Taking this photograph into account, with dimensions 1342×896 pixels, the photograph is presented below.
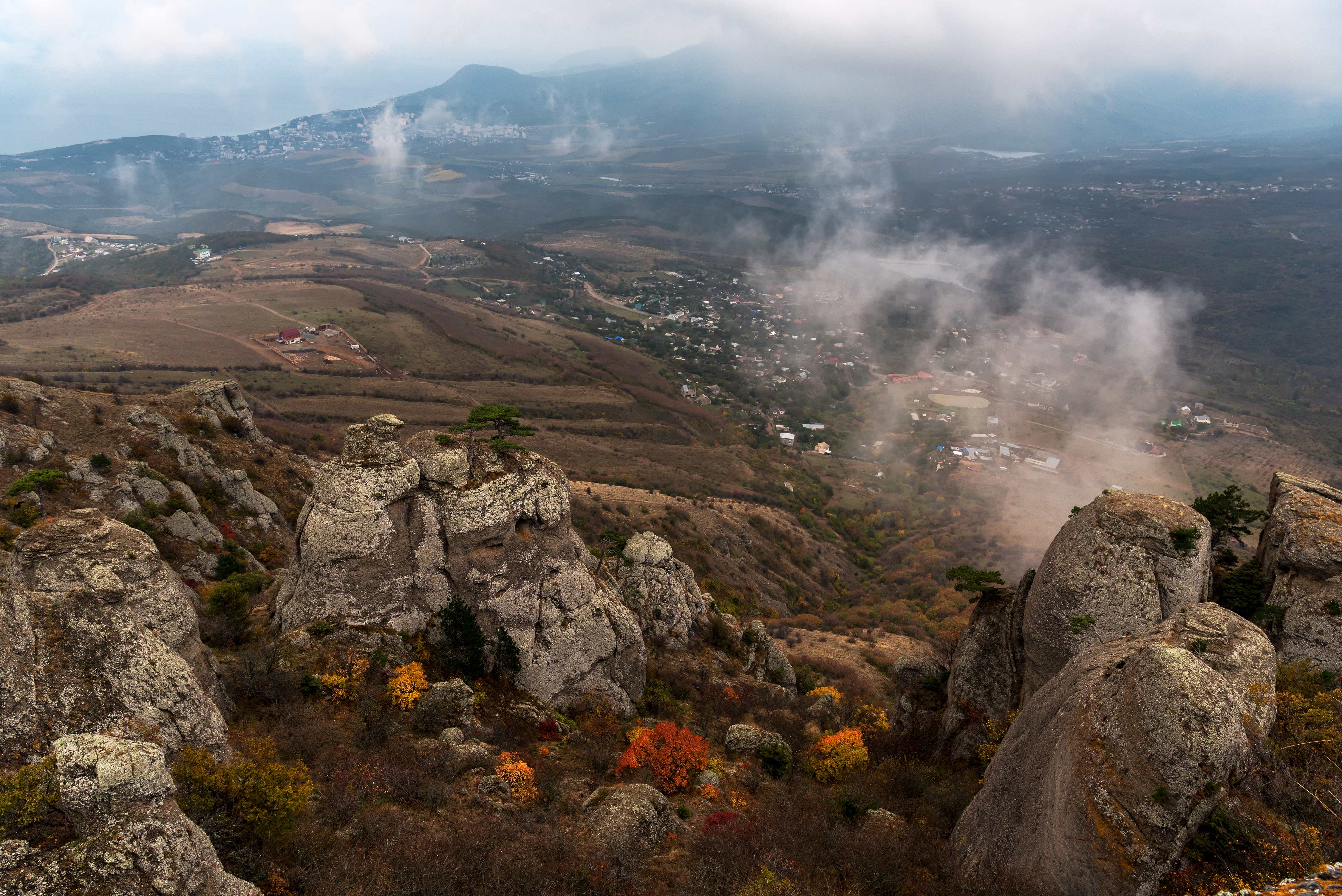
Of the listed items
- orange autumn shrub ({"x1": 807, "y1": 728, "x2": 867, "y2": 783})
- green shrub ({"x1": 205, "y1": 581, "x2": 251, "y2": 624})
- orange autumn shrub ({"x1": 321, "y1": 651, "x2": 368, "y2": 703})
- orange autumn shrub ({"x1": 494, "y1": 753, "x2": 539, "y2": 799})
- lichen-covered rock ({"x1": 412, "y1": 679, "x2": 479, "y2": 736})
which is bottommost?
orange autumn shrub ({"x1": 807, "y1": 728, "x2": 867, "y2": 783})

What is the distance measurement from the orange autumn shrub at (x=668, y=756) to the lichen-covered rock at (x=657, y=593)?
1167 centimetres

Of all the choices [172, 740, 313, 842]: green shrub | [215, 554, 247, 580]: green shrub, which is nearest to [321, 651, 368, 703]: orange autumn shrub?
[172, 740, 313, 842]: green shrub

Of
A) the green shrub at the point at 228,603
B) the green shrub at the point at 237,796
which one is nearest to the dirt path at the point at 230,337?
the green shrub at the point at 228,603

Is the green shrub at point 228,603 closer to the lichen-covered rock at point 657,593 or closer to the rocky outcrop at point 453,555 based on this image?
the rocky outcrop at point 453,555

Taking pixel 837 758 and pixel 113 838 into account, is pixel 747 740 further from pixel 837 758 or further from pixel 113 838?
pixel 113 838

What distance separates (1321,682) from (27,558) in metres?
39.3

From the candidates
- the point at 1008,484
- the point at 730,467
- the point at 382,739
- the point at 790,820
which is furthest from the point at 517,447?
the point at 1008,484

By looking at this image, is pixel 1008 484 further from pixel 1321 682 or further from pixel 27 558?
pixel 27 558

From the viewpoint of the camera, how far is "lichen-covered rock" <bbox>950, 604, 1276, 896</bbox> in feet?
46.4

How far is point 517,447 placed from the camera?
30.7 metres

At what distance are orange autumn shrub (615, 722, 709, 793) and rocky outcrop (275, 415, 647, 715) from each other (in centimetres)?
554

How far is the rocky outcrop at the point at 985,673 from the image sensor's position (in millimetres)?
27297

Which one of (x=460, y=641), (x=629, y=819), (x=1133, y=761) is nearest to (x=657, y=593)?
(x=460, y=641)

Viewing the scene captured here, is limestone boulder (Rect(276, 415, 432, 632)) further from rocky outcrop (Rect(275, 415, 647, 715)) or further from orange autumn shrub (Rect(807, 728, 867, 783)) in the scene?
orange autumn shrub (Rect(807, 728, 867, 783))
